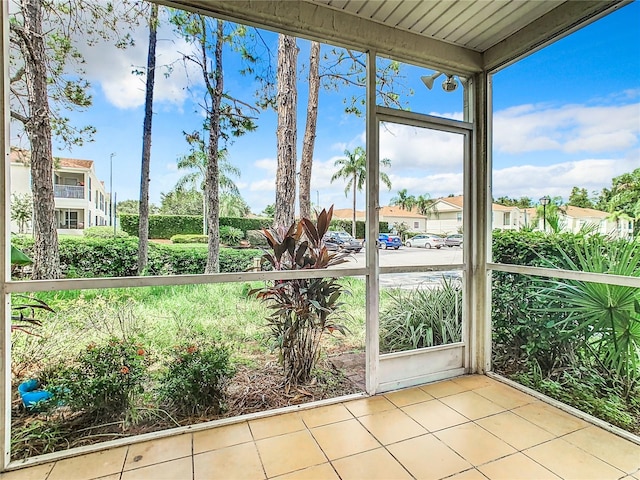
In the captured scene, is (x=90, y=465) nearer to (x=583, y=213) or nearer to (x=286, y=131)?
(x=286, y=131)

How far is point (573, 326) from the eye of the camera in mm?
2445

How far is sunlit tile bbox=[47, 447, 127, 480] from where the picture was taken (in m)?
1.76

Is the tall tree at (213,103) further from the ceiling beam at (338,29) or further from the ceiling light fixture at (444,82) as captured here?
the ceiling light fixture at (444,82)

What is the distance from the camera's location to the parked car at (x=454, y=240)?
2.96m

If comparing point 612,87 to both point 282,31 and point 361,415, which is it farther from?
point 361,415

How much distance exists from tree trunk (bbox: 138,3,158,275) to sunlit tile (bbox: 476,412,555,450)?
2.44m

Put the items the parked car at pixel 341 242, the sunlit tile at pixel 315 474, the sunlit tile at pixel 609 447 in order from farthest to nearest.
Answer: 1. the parked car at pixel 341 242
2. the sunlit tile at pixel 609 447
3. the sunlit tile at pixel 315 474

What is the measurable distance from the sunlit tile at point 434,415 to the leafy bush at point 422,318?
459 millimetres

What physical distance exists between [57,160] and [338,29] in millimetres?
1988

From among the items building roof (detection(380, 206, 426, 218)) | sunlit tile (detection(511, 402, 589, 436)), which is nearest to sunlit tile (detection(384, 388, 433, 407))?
sunlit tile (detection(511, 402, 589, 436))

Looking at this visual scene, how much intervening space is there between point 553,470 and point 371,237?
170cm

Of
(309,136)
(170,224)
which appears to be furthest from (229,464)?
(309,136)

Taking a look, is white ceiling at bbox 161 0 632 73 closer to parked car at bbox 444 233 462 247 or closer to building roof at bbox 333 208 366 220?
building roof at bbox 333 208 366 220

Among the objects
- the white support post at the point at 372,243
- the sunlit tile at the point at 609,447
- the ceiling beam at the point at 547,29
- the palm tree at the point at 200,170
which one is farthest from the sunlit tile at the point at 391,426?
the ceiling beam at the point at 547,29
